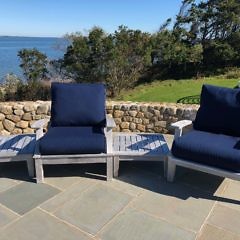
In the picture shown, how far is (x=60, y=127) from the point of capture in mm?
3631

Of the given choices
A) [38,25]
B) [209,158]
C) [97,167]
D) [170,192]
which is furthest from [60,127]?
[38,25]

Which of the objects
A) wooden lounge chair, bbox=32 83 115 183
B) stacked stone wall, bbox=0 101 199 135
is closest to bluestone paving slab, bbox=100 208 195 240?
wooden lounge chair, bbox=32 83 115 183

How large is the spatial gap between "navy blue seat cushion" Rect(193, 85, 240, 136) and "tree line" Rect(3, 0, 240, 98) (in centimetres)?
522

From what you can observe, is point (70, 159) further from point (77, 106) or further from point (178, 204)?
point (178, 204)

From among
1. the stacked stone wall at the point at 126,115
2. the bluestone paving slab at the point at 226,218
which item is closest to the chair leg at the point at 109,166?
the bluestone paving slab at the point at 226,218

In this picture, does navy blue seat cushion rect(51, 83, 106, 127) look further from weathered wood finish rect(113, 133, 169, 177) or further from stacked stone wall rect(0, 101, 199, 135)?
stacked stone wall rect(0, 101, 199, 135)

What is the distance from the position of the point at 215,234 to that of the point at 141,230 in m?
0.60

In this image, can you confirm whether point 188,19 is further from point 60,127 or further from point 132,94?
point 60,127

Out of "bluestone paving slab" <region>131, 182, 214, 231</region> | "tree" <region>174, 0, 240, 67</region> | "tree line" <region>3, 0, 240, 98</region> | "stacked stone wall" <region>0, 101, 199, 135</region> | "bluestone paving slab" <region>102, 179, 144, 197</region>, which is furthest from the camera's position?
"tree" <region>174, 0, 240, 67</region>

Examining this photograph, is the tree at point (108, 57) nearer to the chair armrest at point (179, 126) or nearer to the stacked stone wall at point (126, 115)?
the stacked stone wall at point (126, 115)

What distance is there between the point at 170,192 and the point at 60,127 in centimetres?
151

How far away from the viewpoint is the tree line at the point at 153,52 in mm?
8531

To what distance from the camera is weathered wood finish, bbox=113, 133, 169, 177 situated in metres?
3.31

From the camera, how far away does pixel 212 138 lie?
3.11m
